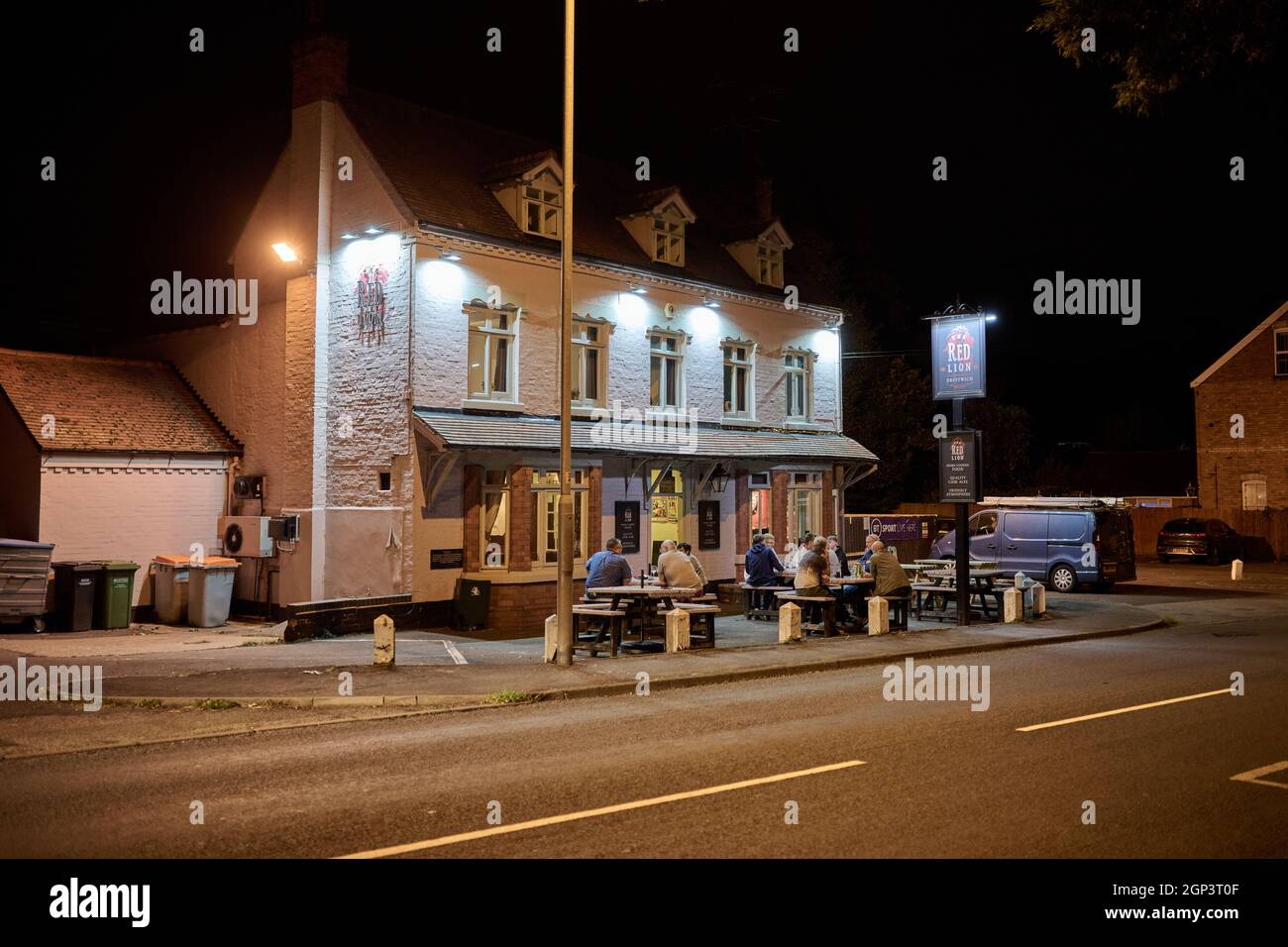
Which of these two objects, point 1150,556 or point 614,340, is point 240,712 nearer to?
point 614,340

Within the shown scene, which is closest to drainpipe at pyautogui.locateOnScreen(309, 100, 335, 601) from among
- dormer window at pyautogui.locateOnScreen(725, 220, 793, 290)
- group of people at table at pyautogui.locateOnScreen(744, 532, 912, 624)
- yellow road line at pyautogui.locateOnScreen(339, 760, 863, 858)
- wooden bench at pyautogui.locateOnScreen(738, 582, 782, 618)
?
wooden bench at pyautogui.locateOnScreen(738, 582, 782, 618)

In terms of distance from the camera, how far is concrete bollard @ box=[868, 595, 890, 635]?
18.4m

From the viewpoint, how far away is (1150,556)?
4312 cm

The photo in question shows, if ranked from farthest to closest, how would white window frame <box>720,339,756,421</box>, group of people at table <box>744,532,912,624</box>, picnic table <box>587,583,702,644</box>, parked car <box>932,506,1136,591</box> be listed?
parked car <box>932,506,1136,591</box>
white window frame <box>720,339,756,421</box>
group of people at table <box>744,532,912,624</box>
picnic table <box>587,583,702,644</box>

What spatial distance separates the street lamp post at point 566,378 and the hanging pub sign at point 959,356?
7.98m

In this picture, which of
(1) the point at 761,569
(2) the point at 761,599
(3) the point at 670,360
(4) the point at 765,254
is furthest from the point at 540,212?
(2) the point at 761,599

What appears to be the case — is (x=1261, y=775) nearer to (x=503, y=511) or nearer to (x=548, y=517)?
(x=503, y=511)

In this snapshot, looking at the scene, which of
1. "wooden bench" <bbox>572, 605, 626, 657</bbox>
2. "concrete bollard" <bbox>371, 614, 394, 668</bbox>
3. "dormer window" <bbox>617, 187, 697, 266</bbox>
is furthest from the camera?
"dormer window" <bbox>617, 187, 697, 266</bbox>

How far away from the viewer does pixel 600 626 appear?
16.7 m

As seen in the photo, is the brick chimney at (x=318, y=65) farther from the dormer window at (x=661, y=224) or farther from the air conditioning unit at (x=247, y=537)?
the air conditioning unit at (x=247, y=537)

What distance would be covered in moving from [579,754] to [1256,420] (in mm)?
41669

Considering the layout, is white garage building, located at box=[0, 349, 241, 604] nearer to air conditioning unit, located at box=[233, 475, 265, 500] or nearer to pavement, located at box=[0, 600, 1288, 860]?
air conditioning unit, located at box=[233, 475, 265, 500]

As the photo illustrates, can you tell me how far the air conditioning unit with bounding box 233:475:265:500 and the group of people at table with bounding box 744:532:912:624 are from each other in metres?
9.86

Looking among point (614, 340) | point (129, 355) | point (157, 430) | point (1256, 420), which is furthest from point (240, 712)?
point (1256, 420)
